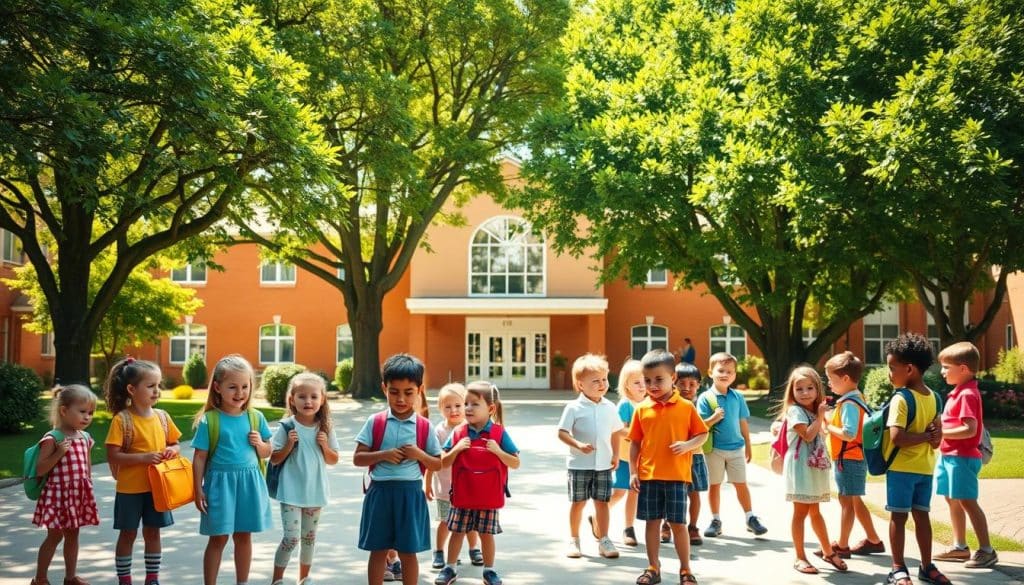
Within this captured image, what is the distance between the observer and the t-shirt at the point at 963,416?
19.8 ft

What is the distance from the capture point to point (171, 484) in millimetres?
5211

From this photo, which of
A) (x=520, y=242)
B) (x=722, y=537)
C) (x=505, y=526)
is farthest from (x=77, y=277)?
(x=520, y=242)

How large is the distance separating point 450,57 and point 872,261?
12847 millimetres

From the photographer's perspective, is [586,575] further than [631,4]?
No

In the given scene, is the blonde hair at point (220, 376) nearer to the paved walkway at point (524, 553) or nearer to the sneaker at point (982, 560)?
the paved walkway at point (524, 553)

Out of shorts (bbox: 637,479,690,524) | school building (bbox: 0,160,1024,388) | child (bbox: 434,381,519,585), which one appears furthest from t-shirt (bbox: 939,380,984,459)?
school building (bbox: 0,160,1024,388)

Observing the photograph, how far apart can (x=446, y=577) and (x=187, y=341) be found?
3355 cm

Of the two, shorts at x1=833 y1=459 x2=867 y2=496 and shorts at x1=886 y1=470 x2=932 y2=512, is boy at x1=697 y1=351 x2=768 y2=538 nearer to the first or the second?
shorts at x1=833 y1=459 x2=867 y2=496

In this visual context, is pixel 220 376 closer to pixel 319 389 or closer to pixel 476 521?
pixel 319 389

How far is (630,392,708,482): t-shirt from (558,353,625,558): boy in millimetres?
725

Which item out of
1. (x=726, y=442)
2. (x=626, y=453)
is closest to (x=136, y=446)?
(x=626, y=453)

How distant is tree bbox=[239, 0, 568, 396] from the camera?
1961 centimetres

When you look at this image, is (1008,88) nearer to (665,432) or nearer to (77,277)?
(665,432)

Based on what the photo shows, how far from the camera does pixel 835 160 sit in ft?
52.6
